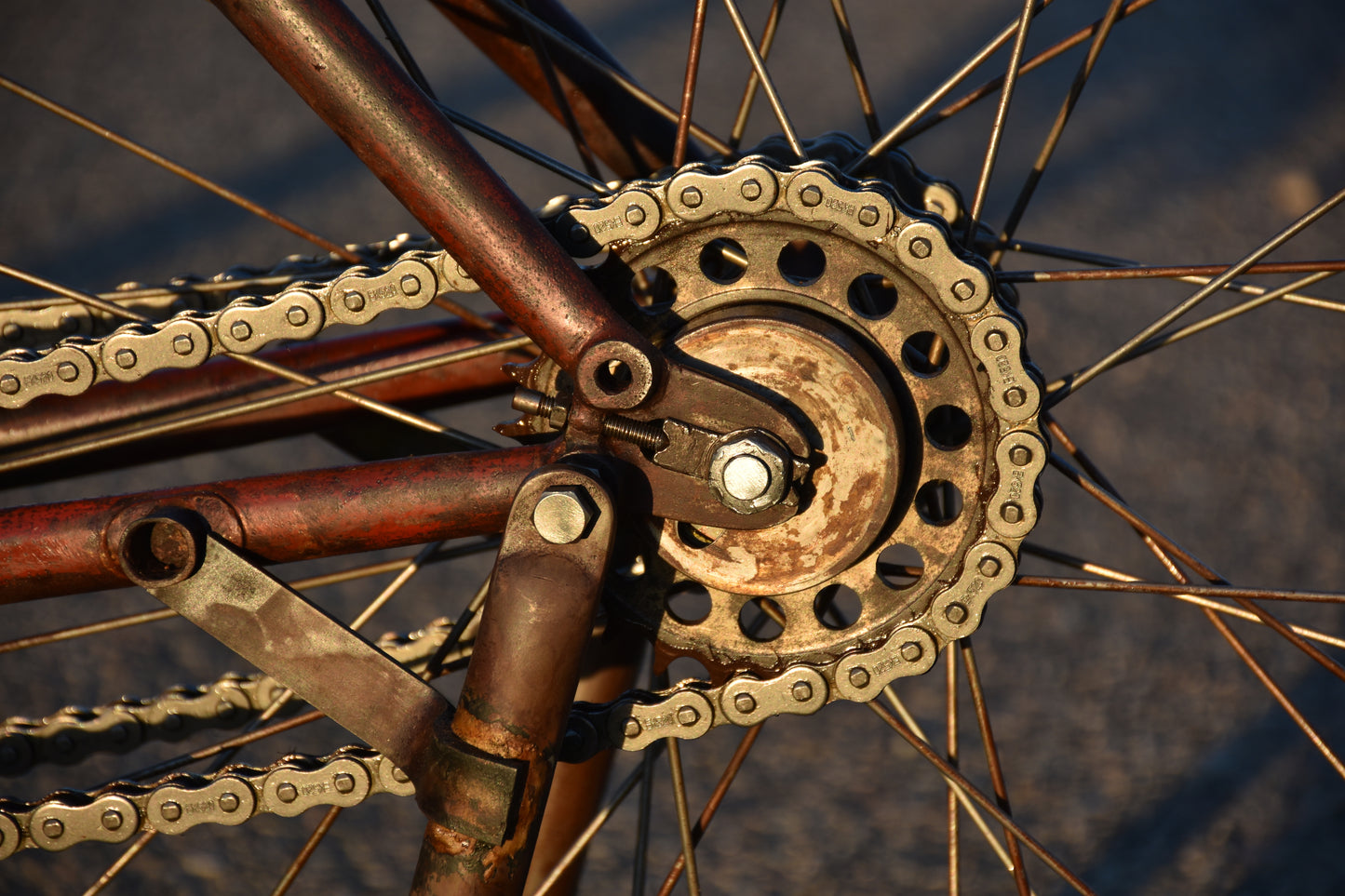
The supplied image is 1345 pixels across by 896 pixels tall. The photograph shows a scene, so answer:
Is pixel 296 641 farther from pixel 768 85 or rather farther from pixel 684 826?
pixel 768 85

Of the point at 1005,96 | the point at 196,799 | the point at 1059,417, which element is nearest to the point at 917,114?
the point at 1005,96

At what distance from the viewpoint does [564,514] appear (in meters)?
0.57

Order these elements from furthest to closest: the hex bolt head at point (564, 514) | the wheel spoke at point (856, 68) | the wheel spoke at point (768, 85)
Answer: the wheel spoke at point (856, 68) → the wheel spoke at point (768, 85) → the hex bolt head at point (564, 514)

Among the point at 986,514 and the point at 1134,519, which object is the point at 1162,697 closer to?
the point at 1134,519

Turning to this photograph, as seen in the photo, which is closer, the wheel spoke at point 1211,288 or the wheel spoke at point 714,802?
the wheel spoke at point 1211,288

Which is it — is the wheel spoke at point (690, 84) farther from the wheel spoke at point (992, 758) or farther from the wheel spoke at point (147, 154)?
the wheel spoke at point (992, 758)

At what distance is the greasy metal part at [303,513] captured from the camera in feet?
1.99

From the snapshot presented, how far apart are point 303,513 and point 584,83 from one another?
355mm

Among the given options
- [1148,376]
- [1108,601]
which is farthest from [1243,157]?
[1108,601]

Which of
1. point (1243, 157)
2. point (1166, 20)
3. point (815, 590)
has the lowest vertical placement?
point (815, 590)

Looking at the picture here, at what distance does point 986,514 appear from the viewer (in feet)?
2.09

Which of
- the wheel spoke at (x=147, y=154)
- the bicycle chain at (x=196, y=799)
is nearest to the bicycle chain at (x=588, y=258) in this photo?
the bicycle chain at (x=196, y=799)

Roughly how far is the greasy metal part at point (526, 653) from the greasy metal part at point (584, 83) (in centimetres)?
32

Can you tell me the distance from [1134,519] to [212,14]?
2.60 meters
